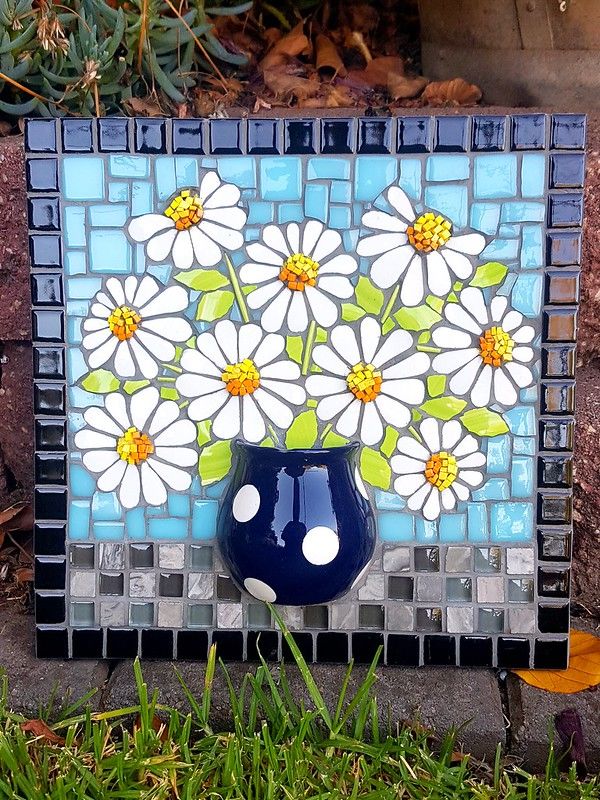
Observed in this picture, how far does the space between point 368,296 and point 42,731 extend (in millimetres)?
714

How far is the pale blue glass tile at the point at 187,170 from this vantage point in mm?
1115

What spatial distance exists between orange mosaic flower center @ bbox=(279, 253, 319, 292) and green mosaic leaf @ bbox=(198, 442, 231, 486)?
242 mm

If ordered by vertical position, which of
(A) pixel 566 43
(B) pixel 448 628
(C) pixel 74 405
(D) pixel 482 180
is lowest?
(B) pixel 448 628

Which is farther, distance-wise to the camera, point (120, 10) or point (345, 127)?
point (120, 10)

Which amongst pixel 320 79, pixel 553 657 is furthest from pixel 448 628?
pixel 320 79

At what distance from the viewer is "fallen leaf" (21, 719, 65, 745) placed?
3.42 feet

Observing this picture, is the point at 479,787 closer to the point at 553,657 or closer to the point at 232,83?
the point at 553,657

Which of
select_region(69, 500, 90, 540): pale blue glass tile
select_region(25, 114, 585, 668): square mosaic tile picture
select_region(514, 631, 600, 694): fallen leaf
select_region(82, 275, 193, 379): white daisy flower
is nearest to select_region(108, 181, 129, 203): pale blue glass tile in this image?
select_region(25, 114, 585, 668): square mosaic tile picture

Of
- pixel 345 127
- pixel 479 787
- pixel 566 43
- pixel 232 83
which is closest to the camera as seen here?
pixel 479 787

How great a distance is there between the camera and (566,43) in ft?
4.35

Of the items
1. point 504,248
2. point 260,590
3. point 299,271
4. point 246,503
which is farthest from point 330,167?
point 260,590

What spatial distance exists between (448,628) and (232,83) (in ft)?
3.47

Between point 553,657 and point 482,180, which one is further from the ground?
point 482,180

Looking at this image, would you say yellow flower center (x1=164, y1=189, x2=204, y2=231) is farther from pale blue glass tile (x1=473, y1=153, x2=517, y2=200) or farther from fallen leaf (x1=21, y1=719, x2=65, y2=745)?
fallen leaf (x1=21, y1=719, x2=65, y2=745)
